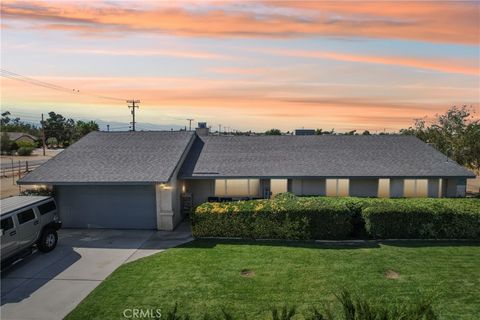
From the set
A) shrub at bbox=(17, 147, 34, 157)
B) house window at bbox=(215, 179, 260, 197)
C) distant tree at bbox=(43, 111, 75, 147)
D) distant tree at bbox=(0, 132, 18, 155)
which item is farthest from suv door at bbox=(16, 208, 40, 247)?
distant tree at bbox=(43, 111, 75, 147)

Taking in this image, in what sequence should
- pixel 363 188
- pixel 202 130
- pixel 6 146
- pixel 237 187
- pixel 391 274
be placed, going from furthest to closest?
pixel 6 146 < pixel 202 130 < pixel 237 187 < pixel 363 188 < pixel 391 274

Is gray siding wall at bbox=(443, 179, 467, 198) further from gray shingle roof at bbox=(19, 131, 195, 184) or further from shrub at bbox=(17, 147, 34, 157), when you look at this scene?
shrub at bbox=(17, 147, 34, 157)

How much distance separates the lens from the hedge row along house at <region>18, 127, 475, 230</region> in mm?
18156

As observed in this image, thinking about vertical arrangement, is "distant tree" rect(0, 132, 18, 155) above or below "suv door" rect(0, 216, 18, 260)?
above

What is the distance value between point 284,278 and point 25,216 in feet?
32.0

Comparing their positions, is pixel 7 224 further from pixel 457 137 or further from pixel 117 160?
Result: pixel 457 137

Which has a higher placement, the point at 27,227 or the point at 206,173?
the point at 206,173

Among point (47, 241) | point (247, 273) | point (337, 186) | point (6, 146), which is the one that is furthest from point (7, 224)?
point (6, 146)

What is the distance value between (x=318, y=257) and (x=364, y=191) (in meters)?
7.86

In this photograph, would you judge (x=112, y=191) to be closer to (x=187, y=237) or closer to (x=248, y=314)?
(x=187, y=237)

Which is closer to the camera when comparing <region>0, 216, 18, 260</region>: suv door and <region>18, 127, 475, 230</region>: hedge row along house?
<region>0, 216, 18, 260</region>: suv door

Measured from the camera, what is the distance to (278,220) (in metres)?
15.9

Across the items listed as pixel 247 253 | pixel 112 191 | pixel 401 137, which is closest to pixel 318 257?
pixel 247 253

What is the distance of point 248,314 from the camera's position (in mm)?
9922
